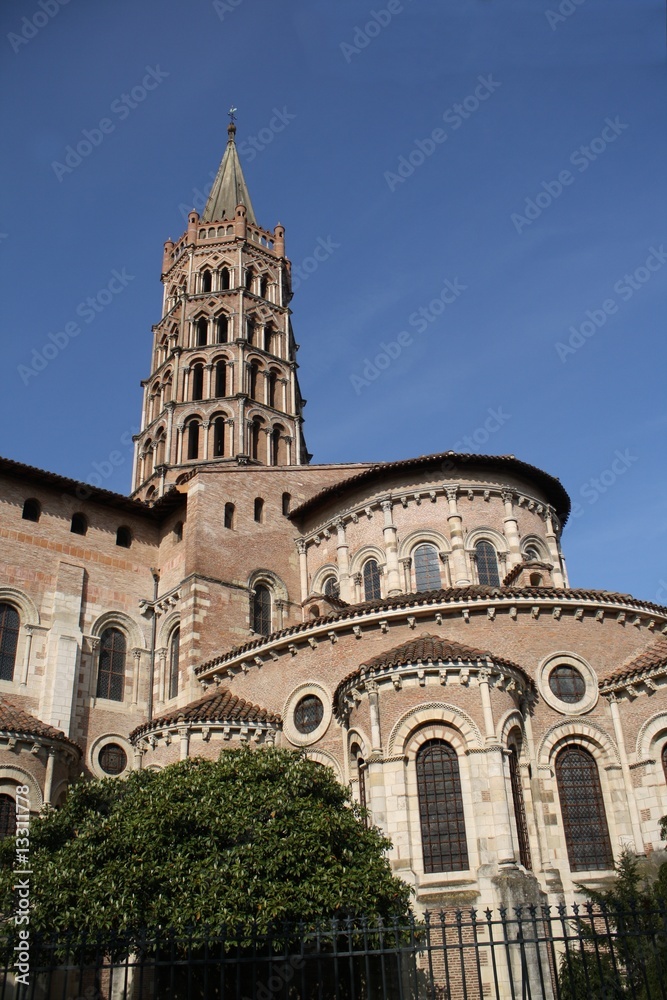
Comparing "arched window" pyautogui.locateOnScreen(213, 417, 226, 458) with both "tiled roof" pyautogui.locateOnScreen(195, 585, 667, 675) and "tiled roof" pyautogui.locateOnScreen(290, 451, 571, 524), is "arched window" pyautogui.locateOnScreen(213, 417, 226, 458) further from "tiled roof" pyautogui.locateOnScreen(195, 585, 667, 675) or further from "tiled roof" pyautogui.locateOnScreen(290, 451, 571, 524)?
"tiled roof" pyautogui.locateOnScreen(195, 585, 667, 675)

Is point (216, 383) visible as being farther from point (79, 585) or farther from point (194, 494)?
point (79, 585)

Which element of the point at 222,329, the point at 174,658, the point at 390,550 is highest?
the point at 222,329

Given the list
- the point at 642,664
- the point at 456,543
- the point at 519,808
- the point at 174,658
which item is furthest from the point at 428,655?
the point at 174,658

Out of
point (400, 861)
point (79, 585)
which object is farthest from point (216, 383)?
point (400, 861)

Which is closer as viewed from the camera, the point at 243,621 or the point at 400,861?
the point at 400,861

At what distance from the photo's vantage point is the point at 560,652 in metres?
24.3

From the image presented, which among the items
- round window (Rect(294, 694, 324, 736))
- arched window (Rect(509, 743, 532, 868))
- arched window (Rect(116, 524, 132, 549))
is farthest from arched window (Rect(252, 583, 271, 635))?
arched window (Rect(509, 743, 532, 868))

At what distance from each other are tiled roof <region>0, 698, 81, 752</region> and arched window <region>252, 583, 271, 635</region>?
25.8ft

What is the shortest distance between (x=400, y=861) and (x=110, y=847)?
7.19m

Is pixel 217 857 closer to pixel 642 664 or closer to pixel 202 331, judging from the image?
pixel 642 664

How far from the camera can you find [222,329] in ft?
165

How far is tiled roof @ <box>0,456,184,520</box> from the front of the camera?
29859mm

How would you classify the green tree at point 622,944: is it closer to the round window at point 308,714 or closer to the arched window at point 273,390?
the round window at point 308,714

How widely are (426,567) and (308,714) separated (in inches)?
285
